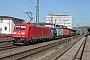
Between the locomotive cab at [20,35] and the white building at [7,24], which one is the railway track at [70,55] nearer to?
the locomotive cab at [20,35]

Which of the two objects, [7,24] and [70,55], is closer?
[70,55]

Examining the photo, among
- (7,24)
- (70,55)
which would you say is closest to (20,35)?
(70,55)

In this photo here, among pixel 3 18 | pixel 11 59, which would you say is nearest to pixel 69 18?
pixel 3 18

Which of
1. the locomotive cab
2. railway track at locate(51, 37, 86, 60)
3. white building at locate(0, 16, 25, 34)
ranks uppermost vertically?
white building at locate(0, 16, 25, 34)

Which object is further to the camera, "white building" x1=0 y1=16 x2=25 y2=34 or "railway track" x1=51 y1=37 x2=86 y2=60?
"white building" x1=0 y1=16 x2=25 y2=34

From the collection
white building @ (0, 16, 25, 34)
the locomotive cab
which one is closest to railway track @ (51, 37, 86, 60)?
the locomotive cab

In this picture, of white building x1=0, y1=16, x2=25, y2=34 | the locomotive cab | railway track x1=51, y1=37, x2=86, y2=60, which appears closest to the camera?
railway track x1=51, y1=37, x2=86, y2=60

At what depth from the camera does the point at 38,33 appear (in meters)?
33.8

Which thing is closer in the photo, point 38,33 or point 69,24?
point 38,33

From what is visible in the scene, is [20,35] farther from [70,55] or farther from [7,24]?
[7,24]

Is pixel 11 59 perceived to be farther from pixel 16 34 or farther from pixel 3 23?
pixel 3 23

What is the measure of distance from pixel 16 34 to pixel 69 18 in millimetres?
93592

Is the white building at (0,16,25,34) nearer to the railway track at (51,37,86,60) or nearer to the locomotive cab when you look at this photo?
the locomotive cab

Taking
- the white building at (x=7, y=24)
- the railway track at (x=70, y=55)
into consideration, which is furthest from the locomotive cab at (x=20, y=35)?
the white building at (x=7, y=24)
